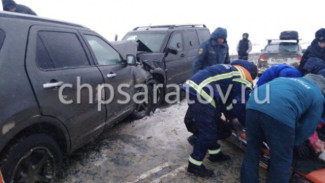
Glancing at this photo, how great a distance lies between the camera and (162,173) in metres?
3.11

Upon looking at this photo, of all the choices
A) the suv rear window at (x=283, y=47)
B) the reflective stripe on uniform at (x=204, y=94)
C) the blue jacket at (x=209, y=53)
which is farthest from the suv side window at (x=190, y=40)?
the suv rear window at (x=283, y=47)

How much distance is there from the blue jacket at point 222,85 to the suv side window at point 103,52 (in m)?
1.24

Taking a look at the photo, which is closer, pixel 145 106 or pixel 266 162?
pixel 266 162

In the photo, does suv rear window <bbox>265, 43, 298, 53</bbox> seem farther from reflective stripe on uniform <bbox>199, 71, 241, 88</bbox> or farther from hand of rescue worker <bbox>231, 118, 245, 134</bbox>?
reflective stripe on uniform <bbox>199, 71, 241, 88</bbox>

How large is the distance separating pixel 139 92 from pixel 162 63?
121 centimetres

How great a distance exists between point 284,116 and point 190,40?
4540 mm

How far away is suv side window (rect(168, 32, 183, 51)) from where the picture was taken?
19.2ft

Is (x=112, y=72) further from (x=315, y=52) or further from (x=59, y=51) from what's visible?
(x=315, y=52)

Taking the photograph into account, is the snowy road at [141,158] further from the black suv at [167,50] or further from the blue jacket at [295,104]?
the black suv at [167,50]

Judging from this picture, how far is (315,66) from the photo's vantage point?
146 inches

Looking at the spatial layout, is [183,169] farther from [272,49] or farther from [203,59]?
[272,49]

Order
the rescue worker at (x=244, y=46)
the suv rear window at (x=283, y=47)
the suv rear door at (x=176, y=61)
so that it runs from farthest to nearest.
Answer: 1. the rescue worker at (x=244, y=46)
2. the suv rear window at (x=283, y=47)
3. the suv rear door at (x=176, y=61)

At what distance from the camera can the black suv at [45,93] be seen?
6.62ft

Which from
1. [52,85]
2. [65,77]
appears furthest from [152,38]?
[52,85]
